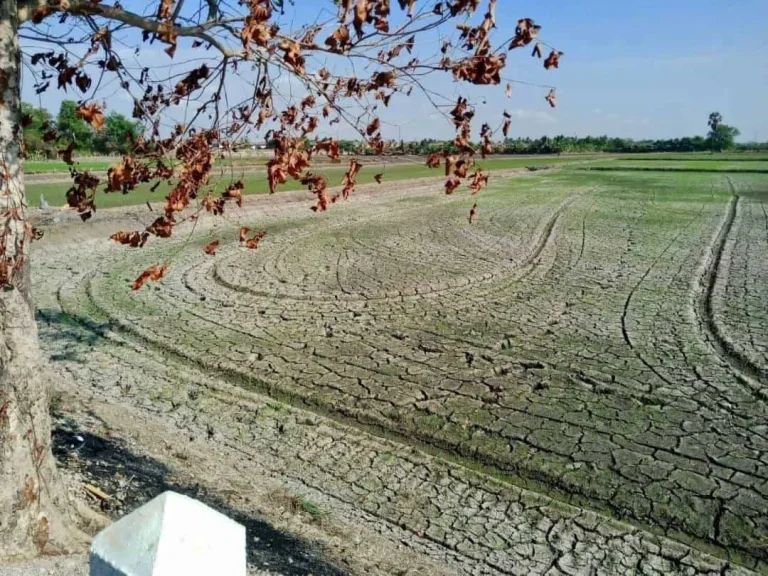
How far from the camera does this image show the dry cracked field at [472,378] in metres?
4.77

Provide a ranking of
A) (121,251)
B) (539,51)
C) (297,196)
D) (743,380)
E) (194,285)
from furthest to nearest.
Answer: (297,196)
(121,251)
(194,285)
(743,380)
(539,51)

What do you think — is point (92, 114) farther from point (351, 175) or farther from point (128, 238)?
point (351, 175)

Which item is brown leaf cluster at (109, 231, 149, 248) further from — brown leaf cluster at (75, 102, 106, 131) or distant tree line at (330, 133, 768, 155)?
distant tree line at (330, 133, 768, 155)

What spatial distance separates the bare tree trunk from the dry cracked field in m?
2.09

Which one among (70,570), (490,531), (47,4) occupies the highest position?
(47,4)

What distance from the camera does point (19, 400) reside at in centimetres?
365

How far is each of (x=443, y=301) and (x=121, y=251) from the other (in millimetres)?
8306

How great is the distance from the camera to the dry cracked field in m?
4.77

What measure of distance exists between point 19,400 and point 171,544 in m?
2.65

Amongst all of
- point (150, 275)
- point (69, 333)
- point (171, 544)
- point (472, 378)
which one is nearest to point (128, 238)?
point (150, 275)

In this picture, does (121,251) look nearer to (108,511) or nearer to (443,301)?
(443,301)

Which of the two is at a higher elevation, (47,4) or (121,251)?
(47,4)

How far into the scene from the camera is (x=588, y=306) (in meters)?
9.96

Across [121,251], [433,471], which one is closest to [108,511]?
[433,471]
